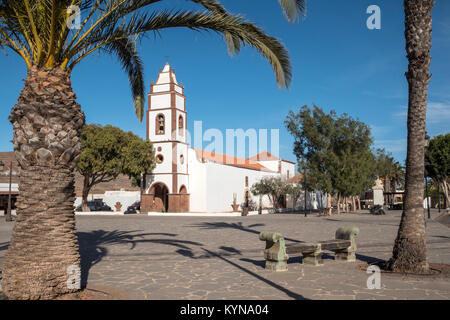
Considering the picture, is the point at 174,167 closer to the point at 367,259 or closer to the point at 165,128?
the point at 165,128

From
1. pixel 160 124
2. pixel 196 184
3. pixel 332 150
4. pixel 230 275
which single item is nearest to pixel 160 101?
pixel 160 124

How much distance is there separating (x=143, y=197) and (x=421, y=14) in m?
34.4

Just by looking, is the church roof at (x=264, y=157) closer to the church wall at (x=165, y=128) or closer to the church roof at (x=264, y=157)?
the church roof at (x=264, y=157)

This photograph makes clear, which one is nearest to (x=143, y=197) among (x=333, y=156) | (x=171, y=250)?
(x=333, y=156)

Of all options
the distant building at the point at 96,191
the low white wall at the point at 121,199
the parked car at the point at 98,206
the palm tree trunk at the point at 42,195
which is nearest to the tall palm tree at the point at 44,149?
the palm tree trunk at the point at 42,195

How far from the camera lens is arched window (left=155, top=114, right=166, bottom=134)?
132 feet

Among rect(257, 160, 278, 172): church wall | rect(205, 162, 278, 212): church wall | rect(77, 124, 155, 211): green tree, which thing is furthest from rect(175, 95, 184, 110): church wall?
rect(257, 160, 278, 172): church wall

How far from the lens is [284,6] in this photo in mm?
6391

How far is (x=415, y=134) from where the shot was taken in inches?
311

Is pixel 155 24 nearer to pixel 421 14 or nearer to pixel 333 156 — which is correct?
pixel 421 14

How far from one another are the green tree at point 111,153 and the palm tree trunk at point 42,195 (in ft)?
96.7

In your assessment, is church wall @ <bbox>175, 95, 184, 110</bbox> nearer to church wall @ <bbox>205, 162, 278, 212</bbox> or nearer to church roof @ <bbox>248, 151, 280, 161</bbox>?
church wall @ <bbox>205, 162, 278, 212</bbox>

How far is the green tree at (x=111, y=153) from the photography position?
34469 mm
